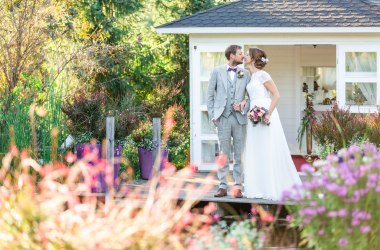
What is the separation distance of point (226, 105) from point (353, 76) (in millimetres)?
4216

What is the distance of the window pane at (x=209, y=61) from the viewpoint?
585 inches

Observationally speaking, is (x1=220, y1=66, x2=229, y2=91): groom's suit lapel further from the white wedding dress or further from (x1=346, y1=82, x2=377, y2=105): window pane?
(x1=346, y1=82, x2=377, y2=105): window pane

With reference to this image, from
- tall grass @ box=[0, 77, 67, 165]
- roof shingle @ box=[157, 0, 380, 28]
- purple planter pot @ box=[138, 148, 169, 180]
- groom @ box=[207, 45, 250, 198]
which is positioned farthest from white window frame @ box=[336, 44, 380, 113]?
tall grass @ box=[0, 77, 67, 165]

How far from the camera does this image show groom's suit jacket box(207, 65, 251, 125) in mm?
10977

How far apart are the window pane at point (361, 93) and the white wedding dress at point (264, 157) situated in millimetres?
3809

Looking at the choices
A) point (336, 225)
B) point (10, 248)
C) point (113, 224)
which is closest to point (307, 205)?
point (336, 225)

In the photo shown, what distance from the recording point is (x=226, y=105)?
11.0 m

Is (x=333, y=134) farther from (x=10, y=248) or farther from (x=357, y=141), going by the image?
(x=10, y=248)

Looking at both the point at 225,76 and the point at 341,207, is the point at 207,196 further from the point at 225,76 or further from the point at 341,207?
the point at 341,207

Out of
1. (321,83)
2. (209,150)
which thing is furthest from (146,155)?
(321,83)

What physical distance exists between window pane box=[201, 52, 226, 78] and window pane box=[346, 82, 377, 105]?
6.73 ft

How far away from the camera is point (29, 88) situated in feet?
52.5

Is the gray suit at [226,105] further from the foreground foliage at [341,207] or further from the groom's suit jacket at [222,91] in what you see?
the foreground foliage at [341,207]

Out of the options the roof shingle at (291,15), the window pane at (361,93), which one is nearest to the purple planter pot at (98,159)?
the roof shingle at (291,15)
